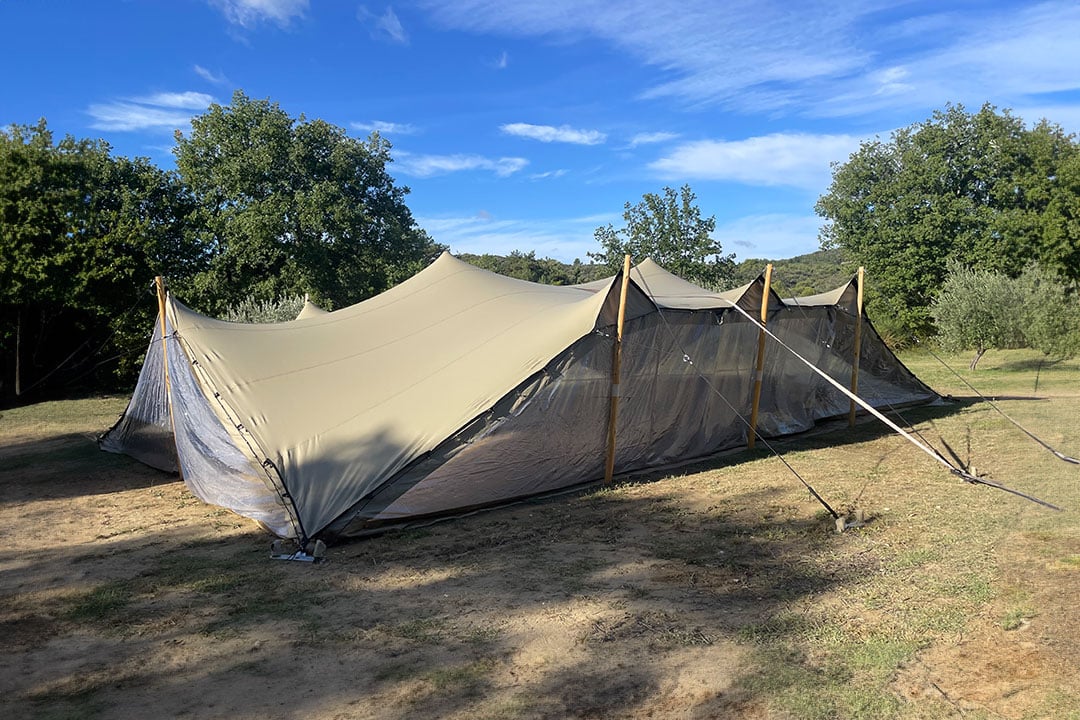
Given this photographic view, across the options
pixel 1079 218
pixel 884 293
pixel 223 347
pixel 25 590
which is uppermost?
pixel 1079 218

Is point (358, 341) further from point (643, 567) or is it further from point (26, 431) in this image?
point (26, 431)

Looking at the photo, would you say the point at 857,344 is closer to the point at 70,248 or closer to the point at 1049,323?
the point at 1049,323

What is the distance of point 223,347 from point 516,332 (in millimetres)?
2877

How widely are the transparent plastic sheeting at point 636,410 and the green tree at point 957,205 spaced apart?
21.0 m

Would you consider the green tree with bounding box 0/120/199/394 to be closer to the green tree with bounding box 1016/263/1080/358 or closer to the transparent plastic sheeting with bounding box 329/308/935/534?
the transparent plastic sheeting with bounding box 329/308/935/534

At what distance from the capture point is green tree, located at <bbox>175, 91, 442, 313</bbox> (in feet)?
69.7

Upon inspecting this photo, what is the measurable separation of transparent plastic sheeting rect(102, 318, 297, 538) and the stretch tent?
0.09 feet

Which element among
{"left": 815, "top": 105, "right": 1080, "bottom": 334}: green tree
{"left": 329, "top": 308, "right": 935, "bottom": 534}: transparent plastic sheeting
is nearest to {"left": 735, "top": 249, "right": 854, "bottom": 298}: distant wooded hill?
{"left": 815, "top": 105, "right": 1080, "bottom": 334}: green tree

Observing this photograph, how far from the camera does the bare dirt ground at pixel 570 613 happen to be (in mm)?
3303

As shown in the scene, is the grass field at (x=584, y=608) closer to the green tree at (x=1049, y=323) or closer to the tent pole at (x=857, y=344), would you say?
the tent pole at (x=857, y=344)

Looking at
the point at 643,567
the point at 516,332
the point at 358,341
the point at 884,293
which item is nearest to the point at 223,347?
the point at 358,341

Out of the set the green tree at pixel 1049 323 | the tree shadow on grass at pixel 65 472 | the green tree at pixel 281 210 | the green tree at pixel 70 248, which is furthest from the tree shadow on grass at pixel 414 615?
the green tree at pixel 281 210

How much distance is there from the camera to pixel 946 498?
21.8 feet

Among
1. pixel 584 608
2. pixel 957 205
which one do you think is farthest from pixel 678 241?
pixel 584 608
